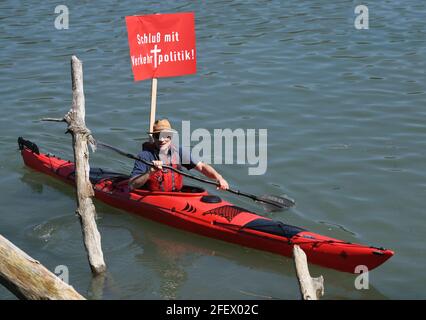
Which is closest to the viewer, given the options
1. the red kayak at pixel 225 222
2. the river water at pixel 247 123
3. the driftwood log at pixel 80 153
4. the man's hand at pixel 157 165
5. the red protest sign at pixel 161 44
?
the driftwood log at pixel 80 153

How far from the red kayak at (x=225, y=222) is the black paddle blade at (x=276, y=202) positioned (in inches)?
16.5

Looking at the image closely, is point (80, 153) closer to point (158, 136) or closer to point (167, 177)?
point (158, 136)

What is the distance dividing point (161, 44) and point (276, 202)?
2463mm

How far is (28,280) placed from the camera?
623 cm

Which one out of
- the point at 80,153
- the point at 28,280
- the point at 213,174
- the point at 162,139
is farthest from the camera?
the point at 213,174

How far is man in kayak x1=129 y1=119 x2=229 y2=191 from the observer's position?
30.9ft

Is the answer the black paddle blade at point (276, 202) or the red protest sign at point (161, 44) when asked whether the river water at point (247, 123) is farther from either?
the red protest sign at point (161, 44)

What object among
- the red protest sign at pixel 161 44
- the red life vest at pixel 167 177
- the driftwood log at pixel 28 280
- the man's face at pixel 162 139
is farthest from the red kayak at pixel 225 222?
the driftwood log at pixel 28 280

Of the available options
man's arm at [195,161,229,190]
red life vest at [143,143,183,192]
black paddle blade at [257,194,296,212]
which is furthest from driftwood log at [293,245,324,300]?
red life vest at [143,143,183,192]

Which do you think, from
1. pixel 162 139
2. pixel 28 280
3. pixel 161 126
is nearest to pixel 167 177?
pixel 162 139

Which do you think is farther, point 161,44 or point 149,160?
point 161,44

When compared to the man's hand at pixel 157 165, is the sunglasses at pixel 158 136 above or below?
above

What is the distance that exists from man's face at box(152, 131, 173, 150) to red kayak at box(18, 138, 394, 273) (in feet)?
2.17

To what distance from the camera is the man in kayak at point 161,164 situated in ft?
30.9
